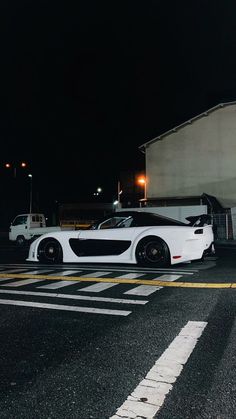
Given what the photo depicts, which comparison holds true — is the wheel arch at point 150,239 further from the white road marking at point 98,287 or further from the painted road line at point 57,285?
the painted road line at point 57,285

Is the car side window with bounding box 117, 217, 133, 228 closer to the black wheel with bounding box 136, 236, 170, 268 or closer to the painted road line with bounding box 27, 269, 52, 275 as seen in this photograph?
the black wheel with bounding box 136, 236, 170, 268

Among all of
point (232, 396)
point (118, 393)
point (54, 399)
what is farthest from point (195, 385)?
point (54, 399)

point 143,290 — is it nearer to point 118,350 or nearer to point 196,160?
point 118,350

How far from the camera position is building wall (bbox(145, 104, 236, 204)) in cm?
2933

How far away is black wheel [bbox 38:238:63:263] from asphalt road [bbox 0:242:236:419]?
3.00m

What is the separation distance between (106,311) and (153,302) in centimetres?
79

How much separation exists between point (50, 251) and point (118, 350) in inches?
261

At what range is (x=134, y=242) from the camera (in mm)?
8875

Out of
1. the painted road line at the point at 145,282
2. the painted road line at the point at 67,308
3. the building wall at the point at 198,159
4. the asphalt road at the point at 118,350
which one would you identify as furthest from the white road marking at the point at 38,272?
the building wall at the point at 198,159

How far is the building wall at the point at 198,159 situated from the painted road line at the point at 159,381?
2663 cm

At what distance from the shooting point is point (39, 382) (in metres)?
2.88

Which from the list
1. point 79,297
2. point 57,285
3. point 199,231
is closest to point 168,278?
point 199,231

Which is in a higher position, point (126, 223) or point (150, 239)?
point (126, 223)

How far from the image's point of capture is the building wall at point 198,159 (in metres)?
29.3
